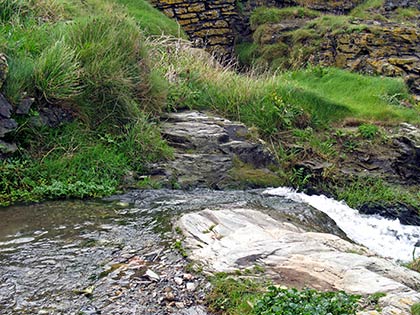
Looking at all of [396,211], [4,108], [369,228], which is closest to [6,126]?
[4,108]

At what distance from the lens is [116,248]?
4.08m

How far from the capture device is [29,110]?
627cm

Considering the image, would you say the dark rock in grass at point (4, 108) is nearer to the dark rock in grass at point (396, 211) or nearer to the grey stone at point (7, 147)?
the grey stone at point (7, 147)

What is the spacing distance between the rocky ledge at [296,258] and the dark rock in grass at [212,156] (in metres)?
2.30

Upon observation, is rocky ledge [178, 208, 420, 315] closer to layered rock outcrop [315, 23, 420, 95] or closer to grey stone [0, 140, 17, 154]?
grey stone [0, 140, 17, 154]

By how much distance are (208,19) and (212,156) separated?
896 cm

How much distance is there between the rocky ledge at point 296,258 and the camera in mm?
3250

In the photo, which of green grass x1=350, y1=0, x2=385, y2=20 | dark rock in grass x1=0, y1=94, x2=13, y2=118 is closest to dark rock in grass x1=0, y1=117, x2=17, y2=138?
dark rock in grass x1=0, y1=94, x2=13, y2=118

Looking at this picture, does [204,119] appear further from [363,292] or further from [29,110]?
[363,292]

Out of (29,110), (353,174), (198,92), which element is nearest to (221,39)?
(198,92)

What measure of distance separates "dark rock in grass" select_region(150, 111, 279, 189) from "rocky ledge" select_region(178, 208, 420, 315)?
2302 millimetres

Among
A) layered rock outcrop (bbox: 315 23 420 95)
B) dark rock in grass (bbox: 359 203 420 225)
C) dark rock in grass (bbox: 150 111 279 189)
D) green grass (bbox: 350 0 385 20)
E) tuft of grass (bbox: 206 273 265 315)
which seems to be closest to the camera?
tuft of grass (bbox: 206 273 265 315)

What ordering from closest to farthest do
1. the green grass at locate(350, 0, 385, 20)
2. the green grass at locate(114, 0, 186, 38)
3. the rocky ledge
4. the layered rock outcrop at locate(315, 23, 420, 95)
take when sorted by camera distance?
1. the rocky ledge
2. the green grass at locate(114, 0, 186, 38)
3. the layered rock outcrop at locate(315, 23, 420, 95)
4. the green grass at locate(350, 0, 385, 20)

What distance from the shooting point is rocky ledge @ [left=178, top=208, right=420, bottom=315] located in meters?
3.25
